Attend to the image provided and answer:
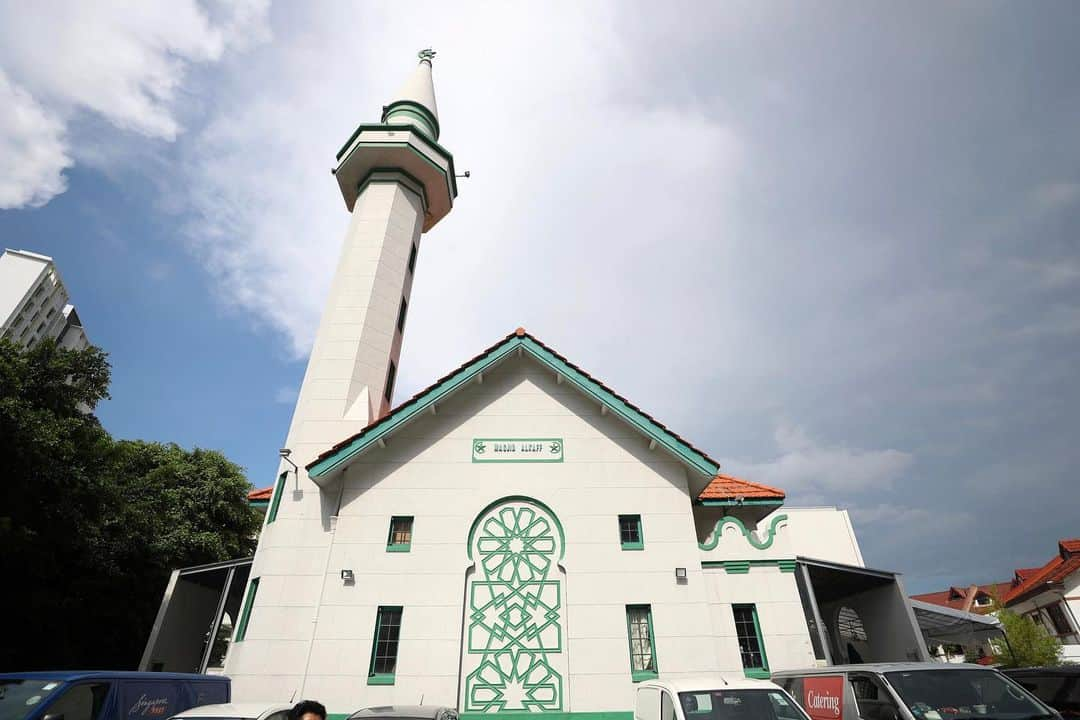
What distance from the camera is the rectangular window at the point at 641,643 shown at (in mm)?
12742

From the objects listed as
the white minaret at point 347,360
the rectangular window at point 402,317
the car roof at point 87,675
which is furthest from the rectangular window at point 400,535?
the rectangular window at point 402,317

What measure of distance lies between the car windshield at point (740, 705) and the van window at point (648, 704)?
2.43ft

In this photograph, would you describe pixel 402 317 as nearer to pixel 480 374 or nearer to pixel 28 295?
pixel 480 374

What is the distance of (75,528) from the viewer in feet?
56.7

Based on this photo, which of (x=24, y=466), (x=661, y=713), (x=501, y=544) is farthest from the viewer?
(x=24, y=466)

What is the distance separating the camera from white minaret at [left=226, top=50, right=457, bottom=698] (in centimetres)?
1293

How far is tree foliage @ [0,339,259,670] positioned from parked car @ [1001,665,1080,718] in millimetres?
24052

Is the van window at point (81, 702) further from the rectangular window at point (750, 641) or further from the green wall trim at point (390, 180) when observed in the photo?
the green wall trim at point (390, 180)

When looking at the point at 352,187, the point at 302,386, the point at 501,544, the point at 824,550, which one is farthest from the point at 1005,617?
the point at 352,187

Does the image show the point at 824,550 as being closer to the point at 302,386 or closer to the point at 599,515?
the point at 599,515

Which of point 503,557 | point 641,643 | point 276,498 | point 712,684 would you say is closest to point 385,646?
point 503,557

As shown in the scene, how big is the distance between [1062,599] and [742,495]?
3396cm

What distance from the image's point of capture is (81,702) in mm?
7914

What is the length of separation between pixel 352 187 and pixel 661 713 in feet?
73.8
